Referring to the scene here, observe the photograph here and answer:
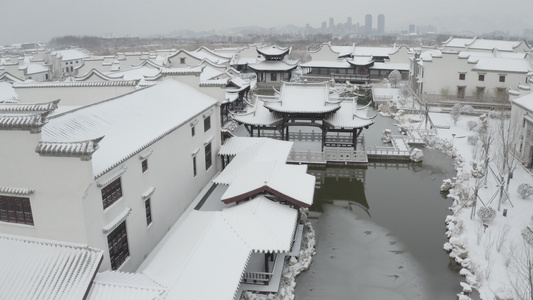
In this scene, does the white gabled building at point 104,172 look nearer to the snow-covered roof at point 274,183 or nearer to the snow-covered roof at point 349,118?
the snow-covered roof at point 274,183

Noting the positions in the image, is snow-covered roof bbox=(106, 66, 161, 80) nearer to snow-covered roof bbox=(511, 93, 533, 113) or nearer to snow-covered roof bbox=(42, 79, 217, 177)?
snow-covered roof bbox=(42, 79, 217, 177)

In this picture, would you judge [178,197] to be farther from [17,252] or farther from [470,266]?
[470,266]

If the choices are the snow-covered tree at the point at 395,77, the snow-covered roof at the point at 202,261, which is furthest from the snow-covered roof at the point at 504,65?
the snow-covered roof at the point at 202,261

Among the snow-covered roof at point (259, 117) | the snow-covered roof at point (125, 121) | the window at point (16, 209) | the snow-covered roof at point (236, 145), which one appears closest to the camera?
the window at point (16, 209)

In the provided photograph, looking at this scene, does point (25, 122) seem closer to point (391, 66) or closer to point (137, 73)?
point (137, 73)

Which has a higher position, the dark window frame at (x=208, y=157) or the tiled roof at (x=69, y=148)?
the tiled roof at (x=69, y=148)

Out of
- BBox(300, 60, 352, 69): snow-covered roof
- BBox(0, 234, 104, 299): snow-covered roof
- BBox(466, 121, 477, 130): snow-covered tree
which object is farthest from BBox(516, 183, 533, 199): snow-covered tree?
BBox(300, 60, 352, 69): snow-covered roof
